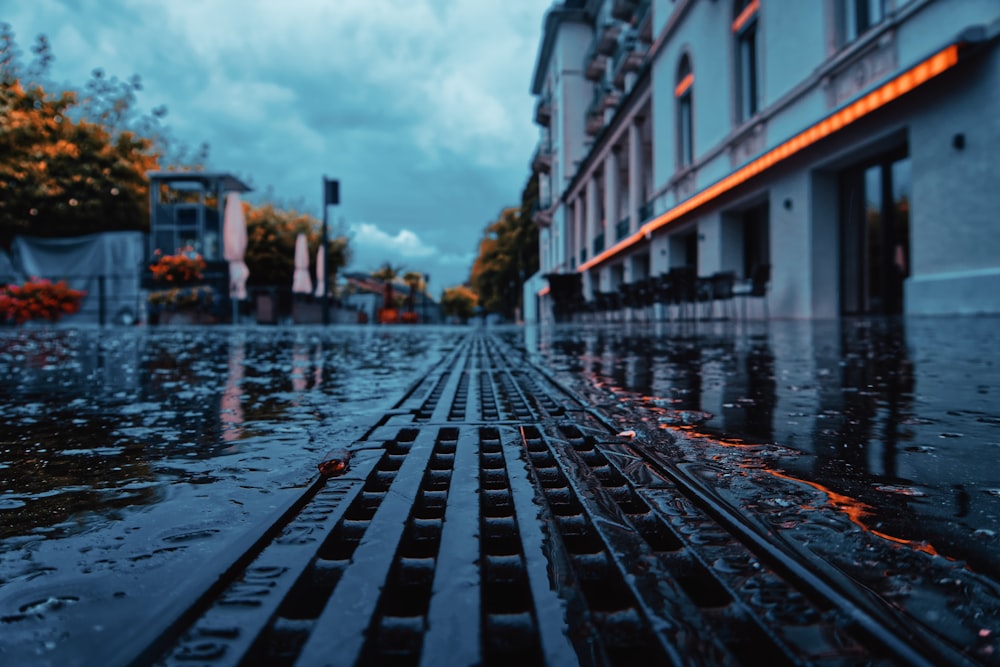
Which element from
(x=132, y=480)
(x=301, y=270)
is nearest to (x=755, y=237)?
(x=132, y=480)

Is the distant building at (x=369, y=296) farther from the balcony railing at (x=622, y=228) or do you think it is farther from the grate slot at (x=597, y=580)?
the grate slot at (x=597, y=580)

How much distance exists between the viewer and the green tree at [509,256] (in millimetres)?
46125

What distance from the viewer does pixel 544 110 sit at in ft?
115

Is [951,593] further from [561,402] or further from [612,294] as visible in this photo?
[612,294]

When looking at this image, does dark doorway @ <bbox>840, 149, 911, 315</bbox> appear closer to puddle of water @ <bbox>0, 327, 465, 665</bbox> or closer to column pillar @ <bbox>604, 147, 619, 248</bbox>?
puddle of water @ <bbox>0, 327, 465, 665</bbox>

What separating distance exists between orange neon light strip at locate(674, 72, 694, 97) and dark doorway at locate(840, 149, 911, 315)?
Result: 21.0 feet

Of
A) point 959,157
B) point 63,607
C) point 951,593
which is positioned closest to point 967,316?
point 959,157

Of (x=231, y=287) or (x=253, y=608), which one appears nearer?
(x=253, y=608)

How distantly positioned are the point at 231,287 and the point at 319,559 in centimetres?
1833

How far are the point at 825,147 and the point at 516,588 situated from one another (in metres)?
11.9

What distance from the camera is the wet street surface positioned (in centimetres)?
52

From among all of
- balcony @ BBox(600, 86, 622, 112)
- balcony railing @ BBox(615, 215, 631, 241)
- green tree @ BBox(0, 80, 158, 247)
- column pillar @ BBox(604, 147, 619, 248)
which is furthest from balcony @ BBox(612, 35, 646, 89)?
green tree @ BBox(0, 80, 158, 247)

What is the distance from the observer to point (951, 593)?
23.7 inches

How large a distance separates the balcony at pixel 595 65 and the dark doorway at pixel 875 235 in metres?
17.4
